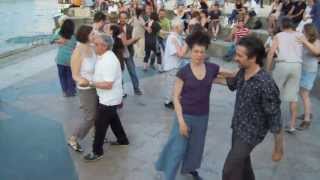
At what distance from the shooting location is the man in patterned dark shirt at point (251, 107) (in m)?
3.70

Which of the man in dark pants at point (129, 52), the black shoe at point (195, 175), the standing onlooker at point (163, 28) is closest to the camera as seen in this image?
the black shoe at point (195, 175)

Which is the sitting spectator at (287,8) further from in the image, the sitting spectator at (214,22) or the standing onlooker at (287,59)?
the standing onlooker at (287,59)

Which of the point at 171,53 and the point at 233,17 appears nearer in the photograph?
the point at 171,53

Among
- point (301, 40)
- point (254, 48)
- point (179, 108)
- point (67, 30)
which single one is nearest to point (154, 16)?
point (67, 30)

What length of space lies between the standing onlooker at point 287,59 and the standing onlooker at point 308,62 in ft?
0.46

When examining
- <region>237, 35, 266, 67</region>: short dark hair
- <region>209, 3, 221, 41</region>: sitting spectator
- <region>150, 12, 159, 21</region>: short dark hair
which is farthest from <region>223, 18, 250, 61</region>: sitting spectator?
<region>237, 35, 266, 67</region>: short dark hair

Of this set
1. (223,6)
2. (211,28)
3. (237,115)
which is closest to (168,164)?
(237,115)

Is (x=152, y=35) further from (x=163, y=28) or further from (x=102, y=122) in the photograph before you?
(x=102, y=122)

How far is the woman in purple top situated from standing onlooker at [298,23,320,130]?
89.7 inches

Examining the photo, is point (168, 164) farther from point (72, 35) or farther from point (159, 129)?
point (72, 35)

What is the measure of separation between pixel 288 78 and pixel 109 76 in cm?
262

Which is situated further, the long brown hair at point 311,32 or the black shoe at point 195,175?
the long brown hair at point 311,32

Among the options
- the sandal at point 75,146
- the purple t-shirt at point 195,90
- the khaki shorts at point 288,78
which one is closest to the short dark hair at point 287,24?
the khaki shorts at point 288,78

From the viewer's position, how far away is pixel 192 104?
4.54 m
